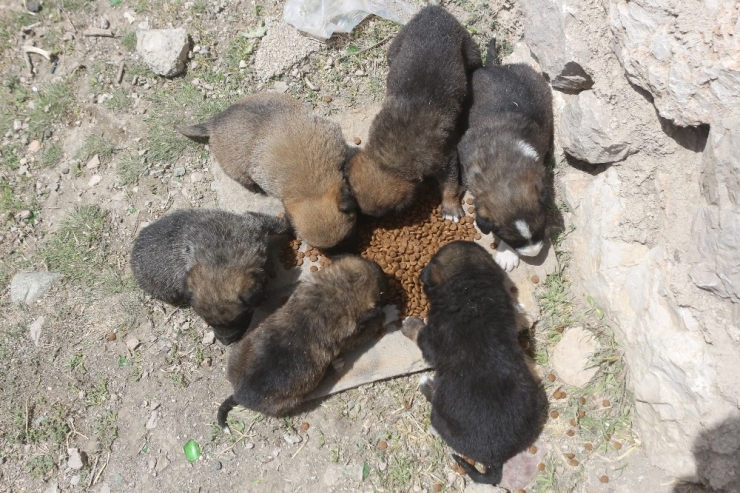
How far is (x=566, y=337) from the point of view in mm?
5324

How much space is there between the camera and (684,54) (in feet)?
12.5

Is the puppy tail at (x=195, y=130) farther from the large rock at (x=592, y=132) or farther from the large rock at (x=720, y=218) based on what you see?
the large rock at (x=720, y=218)

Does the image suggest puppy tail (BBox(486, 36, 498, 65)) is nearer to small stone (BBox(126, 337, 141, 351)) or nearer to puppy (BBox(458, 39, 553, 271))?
puppy (BBox(458, 39, 553, 271))

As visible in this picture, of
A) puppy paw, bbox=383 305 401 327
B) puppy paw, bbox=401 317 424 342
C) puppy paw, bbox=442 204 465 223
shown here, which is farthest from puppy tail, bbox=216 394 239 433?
puppy paw, bbox=442 204 465 223

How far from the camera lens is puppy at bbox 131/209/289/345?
198 inches

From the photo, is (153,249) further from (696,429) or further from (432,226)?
(696,429)

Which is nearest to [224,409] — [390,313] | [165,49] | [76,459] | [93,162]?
[76,459]

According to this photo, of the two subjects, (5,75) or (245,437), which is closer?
(245,437)

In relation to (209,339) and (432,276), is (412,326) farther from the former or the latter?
(209,339)

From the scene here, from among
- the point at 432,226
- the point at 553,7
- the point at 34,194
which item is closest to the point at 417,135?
the point at 432,226

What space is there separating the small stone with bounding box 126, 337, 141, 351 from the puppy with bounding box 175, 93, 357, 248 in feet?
6.85

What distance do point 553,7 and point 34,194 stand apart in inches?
248

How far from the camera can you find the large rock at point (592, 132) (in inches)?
188

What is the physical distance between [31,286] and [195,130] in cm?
262
